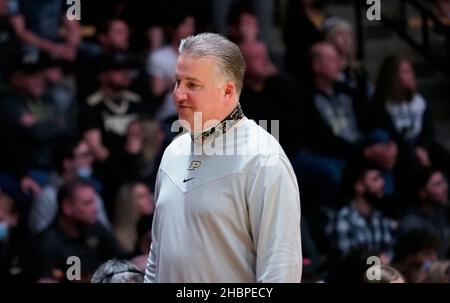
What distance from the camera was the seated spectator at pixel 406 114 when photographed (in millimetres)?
8570

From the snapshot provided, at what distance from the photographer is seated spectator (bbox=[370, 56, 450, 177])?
337 inches

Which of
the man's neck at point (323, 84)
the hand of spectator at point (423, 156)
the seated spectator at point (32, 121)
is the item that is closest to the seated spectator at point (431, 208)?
the hand of spectator at point (423, 156)

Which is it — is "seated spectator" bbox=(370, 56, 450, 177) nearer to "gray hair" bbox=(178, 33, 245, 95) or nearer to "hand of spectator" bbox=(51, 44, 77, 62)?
"hand of spectator" bbox=(51, 44, 77, 62)

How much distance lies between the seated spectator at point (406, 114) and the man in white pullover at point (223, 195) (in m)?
5.18

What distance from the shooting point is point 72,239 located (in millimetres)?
7141

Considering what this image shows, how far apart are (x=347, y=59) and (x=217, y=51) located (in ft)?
17.8

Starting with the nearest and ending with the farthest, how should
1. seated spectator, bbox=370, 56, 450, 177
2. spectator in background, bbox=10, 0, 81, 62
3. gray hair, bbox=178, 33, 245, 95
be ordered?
1. gray hair, bbox=178, 33, 245, 95
2. spectator in background, bbox=10, 0, 81, 62
3. seated spectator, bbox=370, 56, 450, 177

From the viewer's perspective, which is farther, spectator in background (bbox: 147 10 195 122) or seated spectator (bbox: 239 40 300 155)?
spectator in background (bbox: 147 10 195 122)

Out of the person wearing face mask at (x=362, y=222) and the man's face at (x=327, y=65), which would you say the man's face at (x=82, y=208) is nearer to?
the person wearing face mask at (x=362, y=222)

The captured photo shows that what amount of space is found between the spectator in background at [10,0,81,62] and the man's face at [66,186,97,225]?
56.0 inches

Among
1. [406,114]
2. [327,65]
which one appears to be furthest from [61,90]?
[406,114]

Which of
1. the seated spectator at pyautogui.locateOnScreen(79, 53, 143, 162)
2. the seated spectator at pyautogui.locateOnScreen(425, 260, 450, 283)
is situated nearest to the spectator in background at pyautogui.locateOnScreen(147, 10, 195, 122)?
the seated spectator at pyautogui.locateOnScreen(79, 53, 143, 162)

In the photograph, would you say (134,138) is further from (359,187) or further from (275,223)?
(275,223)

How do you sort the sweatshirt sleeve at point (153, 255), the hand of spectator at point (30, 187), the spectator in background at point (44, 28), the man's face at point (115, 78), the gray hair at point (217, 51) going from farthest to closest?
the spectator in background at point (44, 28) → the man's face at point (115, 78) → the hand of spectator at point (30, 187) → the sweatshirt sleeve at point (153, 255) → the gray hair at point (217, 51)
